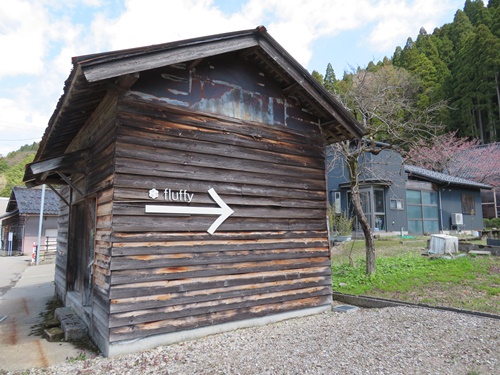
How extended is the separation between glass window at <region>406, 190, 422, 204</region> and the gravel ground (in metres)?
15.5

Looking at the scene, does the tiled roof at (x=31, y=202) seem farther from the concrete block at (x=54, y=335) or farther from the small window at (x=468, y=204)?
the small window at (x=468, y=204)

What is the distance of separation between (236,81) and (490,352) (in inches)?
214

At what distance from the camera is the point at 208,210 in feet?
18.1

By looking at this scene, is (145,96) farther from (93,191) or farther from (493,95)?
(493,95)

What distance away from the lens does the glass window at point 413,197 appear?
796 inches

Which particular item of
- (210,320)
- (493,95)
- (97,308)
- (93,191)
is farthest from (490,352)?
(493,95)

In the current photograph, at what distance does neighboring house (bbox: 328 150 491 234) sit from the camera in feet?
62.1

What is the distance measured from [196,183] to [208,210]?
47 centimetres

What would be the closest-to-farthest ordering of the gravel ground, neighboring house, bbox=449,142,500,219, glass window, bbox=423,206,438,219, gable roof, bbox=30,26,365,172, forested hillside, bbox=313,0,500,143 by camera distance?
1. the gravel ground
2. gable roof, bbox=30,26,365,172
3. glass window, bbox=423,206,438,219
4. neighboring house, bbox=449,142,500,219
5. forested hillside, bbox=313,0,500,143

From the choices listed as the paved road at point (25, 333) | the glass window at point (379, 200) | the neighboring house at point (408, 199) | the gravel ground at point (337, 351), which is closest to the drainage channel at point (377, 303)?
the gravel ground at point (337, 351)

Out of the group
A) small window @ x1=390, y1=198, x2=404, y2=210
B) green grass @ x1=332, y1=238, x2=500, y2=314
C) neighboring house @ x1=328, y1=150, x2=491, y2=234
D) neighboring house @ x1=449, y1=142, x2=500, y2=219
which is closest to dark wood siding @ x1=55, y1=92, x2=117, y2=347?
green grass @ x1=332, y1=238, x2=500, y2=314

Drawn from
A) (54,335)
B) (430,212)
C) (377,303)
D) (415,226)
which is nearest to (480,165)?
(430,212)

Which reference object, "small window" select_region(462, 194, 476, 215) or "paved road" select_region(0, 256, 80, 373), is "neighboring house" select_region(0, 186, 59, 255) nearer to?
"paved road" select_region(0, 256, 80, 373)

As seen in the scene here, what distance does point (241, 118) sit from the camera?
617 centimetres
